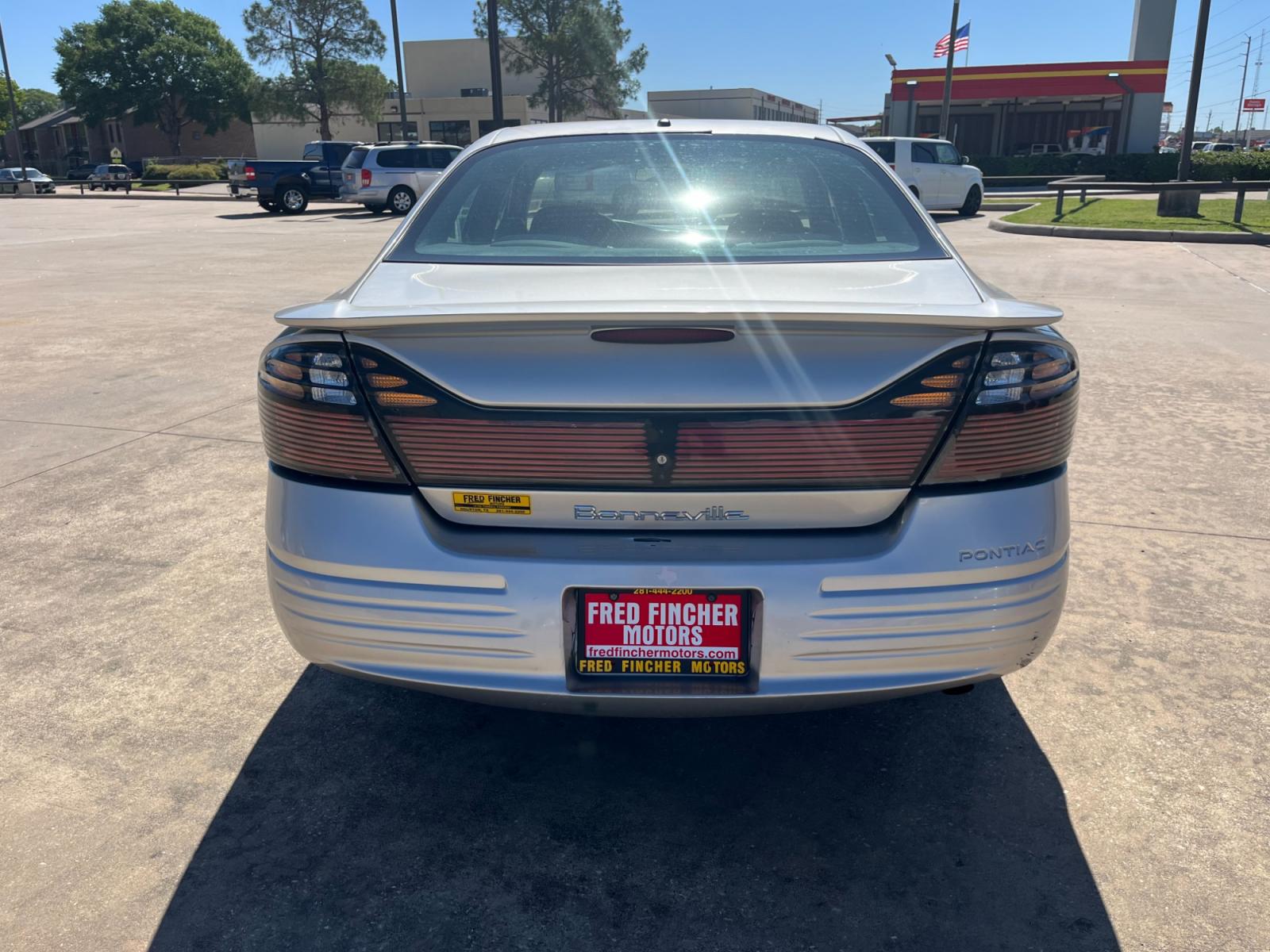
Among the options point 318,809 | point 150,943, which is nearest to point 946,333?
point 318,809

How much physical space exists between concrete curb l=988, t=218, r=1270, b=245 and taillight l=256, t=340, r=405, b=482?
676 inches

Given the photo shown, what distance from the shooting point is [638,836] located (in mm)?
2512

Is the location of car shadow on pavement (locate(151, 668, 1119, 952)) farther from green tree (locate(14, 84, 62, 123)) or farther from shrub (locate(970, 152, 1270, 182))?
green tree (locate(14, 84, 62, 123))

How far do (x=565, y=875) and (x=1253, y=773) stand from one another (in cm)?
182

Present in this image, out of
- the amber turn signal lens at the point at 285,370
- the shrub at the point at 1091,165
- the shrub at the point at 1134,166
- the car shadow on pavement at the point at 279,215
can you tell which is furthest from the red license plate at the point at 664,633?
the shrub at the point at 1091,165

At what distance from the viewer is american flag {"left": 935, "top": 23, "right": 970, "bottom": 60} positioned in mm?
31281

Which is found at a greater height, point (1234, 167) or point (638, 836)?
point (1234, 167)

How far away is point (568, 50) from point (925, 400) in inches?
2251

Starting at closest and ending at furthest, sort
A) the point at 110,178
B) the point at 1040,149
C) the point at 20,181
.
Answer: the point at 1040,149, the point at 20,181, the point at 110,178

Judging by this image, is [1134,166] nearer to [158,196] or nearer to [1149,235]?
[1149,235]

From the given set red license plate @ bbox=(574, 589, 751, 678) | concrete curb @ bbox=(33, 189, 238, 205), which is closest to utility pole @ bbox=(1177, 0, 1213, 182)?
red license plate @ bbox=(574, 589, 751, 678)

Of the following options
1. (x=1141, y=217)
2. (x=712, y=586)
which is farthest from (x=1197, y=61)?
(x=712, y=586)

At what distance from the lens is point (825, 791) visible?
2.69 metres

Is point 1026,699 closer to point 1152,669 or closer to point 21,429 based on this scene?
point 1152,669
